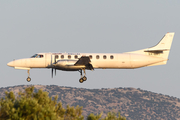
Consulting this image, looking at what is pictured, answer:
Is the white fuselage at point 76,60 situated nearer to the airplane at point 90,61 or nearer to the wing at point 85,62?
the airplane at point 90,61

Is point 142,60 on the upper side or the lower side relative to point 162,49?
lower

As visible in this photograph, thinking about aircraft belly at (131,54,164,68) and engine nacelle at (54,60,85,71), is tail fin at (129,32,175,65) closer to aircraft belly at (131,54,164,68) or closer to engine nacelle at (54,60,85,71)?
aircraft belly at (131,54,164,68)

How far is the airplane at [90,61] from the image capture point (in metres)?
49.8

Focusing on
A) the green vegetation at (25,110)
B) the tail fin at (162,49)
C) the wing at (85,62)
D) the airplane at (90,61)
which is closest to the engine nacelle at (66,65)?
the airplane at (90,61)

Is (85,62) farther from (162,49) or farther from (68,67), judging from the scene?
(162,49)

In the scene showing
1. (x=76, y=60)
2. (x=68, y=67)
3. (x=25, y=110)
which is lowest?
(x=25, y=110)

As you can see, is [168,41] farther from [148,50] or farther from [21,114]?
[21,114]

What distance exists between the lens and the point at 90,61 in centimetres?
4981

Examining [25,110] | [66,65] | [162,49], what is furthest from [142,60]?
[25,110]

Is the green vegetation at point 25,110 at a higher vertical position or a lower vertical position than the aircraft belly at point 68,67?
lower

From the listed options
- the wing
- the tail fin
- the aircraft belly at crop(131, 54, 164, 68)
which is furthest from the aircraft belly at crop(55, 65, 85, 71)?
the tail fin

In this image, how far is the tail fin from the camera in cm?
5506

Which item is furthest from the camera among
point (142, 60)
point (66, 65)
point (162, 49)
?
point (162, 49)

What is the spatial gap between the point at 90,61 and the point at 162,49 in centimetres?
1306
